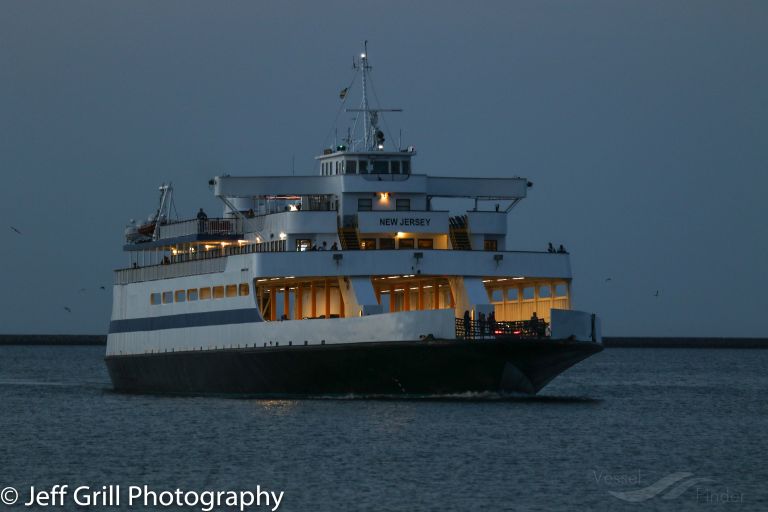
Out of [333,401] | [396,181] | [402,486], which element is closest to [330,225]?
[396,181]

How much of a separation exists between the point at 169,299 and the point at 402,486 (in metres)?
27.5

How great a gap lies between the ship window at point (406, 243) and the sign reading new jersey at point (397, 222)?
1.13 metres

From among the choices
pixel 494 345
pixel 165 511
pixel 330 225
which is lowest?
pixel 165 511

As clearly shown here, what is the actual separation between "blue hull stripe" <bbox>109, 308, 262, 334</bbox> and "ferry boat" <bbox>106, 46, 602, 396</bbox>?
0.27ft

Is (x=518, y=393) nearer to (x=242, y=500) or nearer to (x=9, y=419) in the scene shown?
(x=9, y=419)

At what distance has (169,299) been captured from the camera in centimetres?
5997

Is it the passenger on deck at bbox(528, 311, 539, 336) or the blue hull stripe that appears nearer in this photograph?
the passenger on deck at bbox(528, 311, 539, 336)

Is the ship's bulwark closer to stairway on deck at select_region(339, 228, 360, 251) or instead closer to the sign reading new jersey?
stairway on deck at select_region(339, 228, 360, 251)

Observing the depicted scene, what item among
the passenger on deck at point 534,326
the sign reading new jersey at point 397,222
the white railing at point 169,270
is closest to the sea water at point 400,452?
the passenger on deck at point 534,326

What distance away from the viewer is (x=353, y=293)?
5131cm

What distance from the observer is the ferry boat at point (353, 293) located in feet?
160

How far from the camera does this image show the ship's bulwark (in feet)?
157

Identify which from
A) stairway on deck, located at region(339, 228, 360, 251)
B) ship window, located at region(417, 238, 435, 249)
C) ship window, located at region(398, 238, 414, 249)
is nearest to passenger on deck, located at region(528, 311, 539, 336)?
ship window, located at region(417, 238, 435, 249)

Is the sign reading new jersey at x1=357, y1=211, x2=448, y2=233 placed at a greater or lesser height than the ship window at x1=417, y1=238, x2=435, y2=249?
greater
